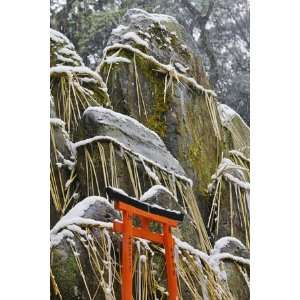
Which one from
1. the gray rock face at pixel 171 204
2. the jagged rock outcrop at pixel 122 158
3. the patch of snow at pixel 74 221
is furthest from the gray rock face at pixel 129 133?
the patch of snow at pixel 74 221

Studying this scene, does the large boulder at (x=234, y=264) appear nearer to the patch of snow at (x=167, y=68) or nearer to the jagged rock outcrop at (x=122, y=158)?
the jagged rock outcrop at (x=122, y=158)

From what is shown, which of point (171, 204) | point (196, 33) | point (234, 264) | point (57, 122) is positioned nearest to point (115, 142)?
point (57, 122)

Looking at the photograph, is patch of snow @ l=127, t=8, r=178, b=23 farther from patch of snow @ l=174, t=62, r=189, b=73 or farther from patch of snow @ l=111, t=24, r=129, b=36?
patch of snow @ l=174, t=62, r=189, b=73

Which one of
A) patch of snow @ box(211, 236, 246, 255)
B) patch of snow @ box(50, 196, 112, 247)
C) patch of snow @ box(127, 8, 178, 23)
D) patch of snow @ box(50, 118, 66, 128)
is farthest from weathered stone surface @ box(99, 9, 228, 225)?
patch of snow @ box(50, 196, 112, 247)

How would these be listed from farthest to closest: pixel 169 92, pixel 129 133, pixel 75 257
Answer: pixel 169 92, pixel 129 133, pixel 75 257

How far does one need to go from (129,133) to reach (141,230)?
1.33ft

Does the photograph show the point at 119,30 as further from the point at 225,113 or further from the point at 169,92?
the point at 225,113

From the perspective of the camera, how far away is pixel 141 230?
302cm

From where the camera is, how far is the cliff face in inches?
119

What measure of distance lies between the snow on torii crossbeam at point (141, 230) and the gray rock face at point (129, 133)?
7.9 inches

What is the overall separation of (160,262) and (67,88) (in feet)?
2.65

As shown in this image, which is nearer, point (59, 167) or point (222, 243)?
point (59, 167)

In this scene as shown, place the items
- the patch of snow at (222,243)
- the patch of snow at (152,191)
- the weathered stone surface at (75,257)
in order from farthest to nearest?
the patch of snow at (222,243) < the patch of snow at (152,191) < the weathered stone surface at (75,257)

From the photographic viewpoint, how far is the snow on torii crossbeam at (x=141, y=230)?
299 cm
